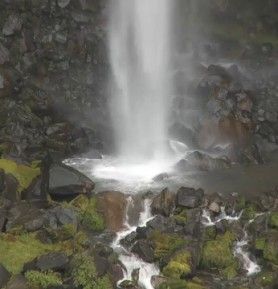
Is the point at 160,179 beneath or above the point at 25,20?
beneath

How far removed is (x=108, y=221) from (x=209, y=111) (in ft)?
65.5

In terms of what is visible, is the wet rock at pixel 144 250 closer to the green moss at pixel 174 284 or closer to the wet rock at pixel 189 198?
the green moss at pixel 174 284

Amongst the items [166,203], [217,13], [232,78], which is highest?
[217,13]

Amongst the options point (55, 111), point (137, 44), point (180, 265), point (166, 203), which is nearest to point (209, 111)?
point (137, 44)

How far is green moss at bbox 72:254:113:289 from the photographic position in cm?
2202

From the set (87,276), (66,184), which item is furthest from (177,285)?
(66,184)

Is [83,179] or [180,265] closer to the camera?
[180,265]

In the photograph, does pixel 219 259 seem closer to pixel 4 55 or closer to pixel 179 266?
pixel 179 266

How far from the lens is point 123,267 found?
2445 cm

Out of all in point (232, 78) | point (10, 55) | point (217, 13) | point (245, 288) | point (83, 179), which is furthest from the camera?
point (217, 13)

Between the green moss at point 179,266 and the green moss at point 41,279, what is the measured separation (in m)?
5.41

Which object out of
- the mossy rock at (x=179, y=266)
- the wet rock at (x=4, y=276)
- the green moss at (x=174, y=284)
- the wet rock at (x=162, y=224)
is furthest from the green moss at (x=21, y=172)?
the green moss at (x=174, y=284)

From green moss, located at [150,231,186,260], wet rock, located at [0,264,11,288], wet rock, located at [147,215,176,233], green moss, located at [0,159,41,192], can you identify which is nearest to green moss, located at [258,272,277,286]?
green moss, located at [150,231,186,260]

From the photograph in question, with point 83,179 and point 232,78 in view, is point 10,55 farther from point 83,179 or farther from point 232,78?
point 232,78
